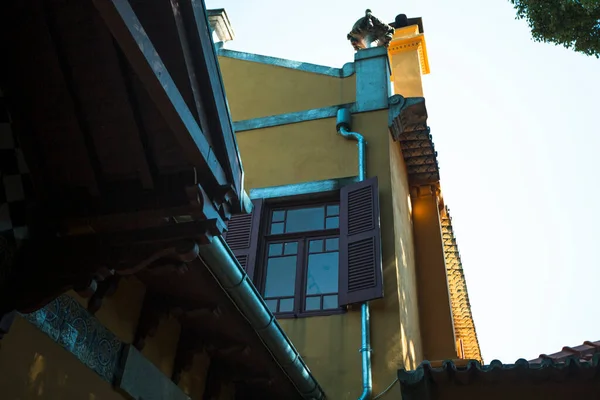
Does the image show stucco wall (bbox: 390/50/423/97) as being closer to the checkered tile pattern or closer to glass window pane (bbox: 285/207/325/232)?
glass window pane (bbox: 285/207/325/232)

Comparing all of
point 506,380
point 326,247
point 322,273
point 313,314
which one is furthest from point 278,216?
point 506,380

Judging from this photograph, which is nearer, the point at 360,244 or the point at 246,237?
the point at 360,244

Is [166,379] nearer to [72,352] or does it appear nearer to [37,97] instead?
[72,352]

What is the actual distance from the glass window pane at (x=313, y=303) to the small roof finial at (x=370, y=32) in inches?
184

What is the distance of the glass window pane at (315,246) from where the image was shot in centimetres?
854

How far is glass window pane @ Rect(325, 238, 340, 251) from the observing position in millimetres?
8484

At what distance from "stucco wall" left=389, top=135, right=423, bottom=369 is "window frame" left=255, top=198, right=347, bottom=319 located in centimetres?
79

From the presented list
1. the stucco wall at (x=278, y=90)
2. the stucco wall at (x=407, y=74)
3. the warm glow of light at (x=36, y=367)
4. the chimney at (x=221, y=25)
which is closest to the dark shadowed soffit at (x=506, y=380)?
the warm glow of light at (x=36, y=367)

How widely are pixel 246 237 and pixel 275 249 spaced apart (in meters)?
0.43

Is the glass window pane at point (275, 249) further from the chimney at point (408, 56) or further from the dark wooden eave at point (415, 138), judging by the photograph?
the chimney at point (408, 56)

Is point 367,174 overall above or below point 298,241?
above

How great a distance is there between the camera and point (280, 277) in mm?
8414

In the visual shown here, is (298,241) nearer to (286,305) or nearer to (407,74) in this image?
(286,305)

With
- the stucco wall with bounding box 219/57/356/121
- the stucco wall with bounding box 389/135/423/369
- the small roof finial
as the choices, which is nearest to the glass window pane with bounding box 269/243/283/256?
the stucco wall with bounding box 389/135/423/369
